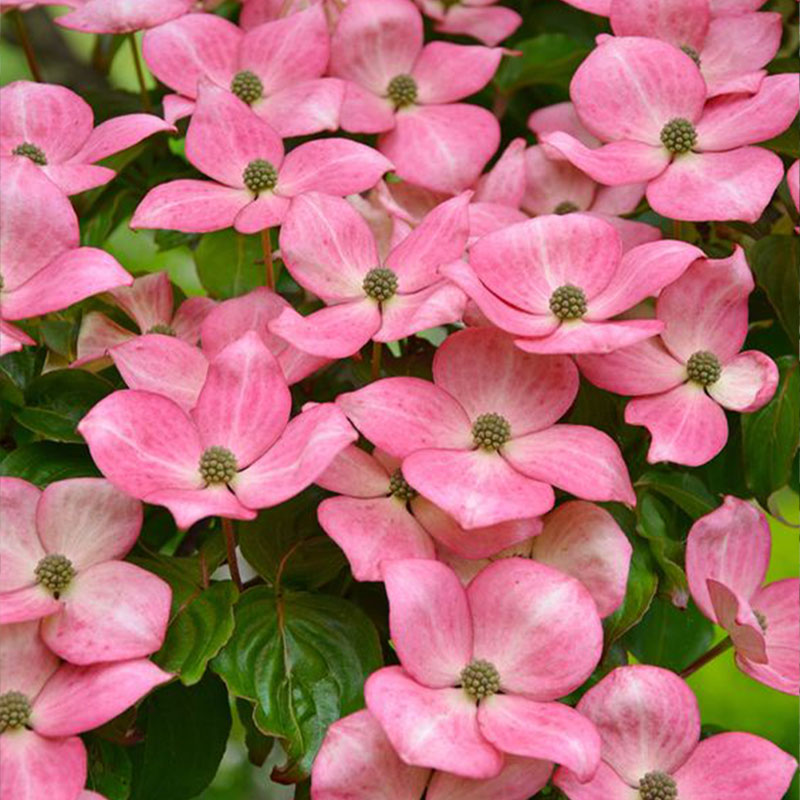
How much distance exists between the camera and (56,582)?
678 mm

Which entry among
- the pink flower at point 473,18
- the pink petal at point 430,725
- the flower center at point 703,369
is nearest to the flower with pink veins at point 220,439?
the pink petal at point 430,725

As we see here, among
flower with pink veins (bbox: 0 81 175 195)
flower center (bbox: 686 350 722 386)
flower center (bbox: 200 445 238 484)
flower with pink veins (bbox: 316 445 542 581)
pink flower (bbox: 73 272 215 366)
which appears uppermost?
flower with pink veins (bbox: 0 81 175 195)

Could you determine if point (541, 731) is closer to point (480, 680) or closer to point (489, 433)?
point (480, 680)

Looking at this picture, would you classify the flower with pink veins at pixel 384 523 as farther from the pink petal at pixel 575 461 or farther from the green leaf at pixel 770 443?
the green leaf at pixel 770 443

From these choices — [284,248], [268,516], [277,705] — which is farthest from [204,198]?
[277,705]

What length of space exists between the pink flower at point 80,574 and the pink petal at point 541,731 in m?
0.16

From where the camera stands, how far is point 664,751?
69cm

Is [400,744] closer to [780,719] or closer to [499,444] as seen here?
[499,444]

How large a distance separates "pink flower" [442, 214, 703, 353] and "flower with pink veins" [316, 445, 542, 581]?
3.7 inches

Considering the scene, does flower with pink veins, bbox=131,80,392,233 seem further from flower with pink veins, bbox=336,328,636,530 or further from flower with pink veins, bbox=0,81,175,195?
flower with pink veins, bbox=336,328,636,530

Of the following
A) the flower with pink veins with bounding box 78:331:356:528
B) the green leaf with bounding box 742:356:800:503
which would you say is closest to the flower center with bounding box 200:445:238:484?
the flower with pink veins with bounding box 78:331:356:528

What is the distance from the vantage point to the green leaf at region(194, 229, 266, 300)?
943 mm

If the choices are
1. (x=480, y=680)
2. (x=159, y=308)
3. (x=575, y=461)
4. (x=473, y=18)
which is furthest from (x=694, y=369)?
(x=473, y=18)

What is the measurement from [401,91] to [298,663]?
429mm
